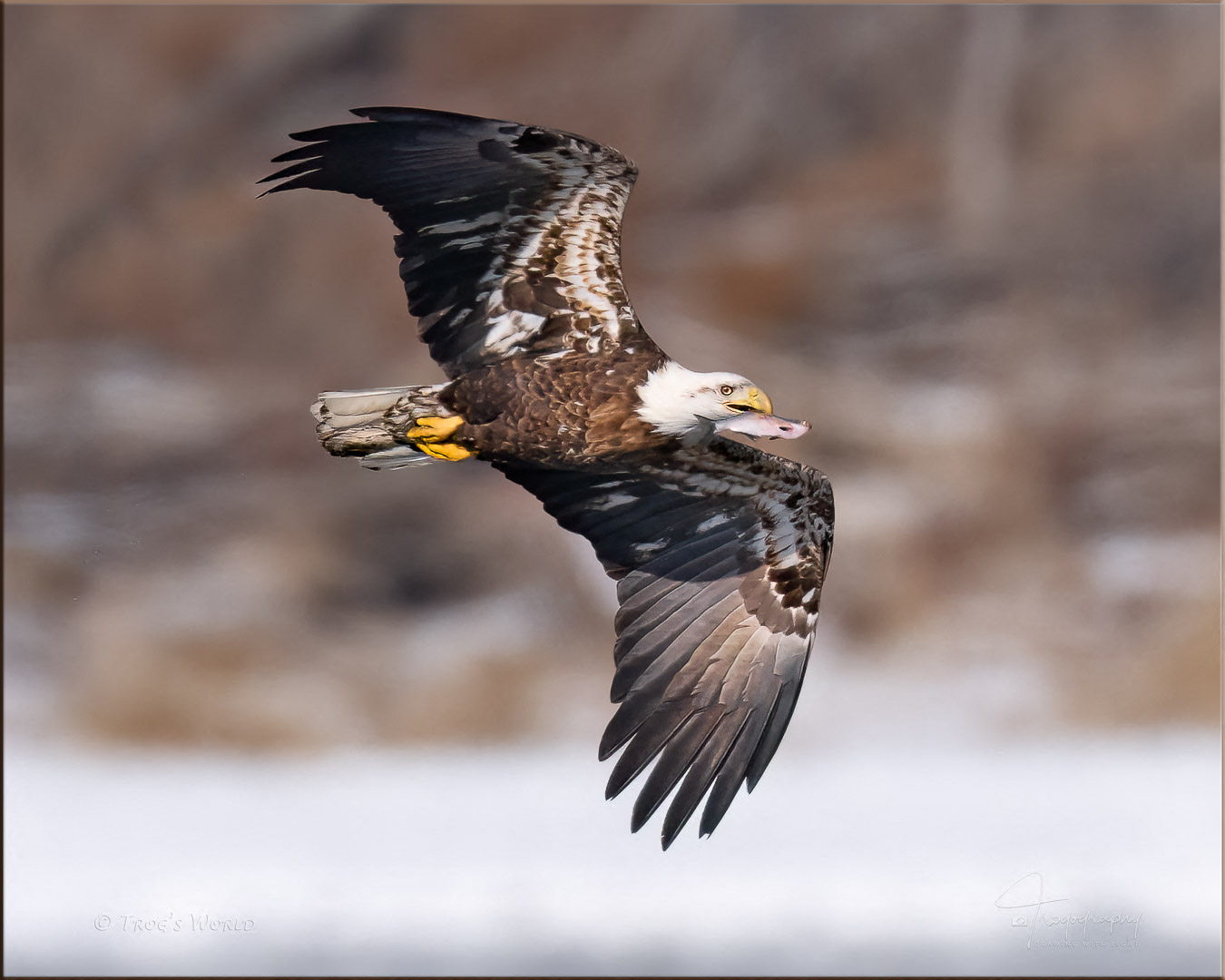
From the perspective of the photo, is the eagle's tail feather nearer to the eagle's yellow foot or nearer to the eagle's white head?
the eagle's yellow foot

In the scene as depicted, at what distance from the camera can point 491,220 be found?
15.5 feet

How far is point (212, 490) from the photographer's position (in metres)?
14.2

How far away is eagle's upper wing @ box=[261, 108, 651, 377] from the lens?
4.52 metres

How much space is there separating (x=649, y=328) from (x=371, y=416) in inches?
363

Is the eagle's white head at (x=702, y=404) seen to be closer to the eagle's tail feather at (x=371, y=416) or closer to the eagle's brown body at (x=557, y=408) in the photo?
the eagle's brown body at (x=557, y=408)

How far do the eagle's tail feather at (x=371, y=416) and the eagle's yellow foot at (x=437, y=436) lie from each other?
0.07 feet

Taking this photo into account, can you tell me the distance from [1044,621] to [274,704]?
8.31 meters

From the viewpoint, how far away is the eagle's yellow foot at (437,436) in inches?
187

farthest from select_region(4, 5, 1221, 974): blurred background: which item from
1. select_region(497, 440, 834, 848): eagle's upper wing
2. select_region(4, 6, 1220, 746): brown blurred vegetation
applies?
select_region(497, 440, 834, 848): eagle's upper wing

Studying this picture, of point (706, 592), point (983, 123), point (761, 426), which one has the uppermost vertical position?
point (983, 123)

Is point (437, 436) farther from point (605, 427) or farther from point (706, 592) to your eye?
point (706, 592)

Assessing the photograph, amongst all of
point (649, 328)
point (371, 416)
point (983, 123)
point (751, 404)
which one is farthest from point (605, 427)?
point (983, 123)

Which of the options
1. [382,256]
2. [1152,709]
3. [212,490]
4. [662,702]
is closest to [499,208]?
[662,702]

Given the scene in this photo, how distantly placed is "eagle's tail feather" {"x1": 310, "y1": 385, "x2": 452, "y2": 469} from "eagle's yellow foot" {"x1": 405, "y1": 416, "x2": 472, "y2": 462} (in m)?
Answer: 0.02
